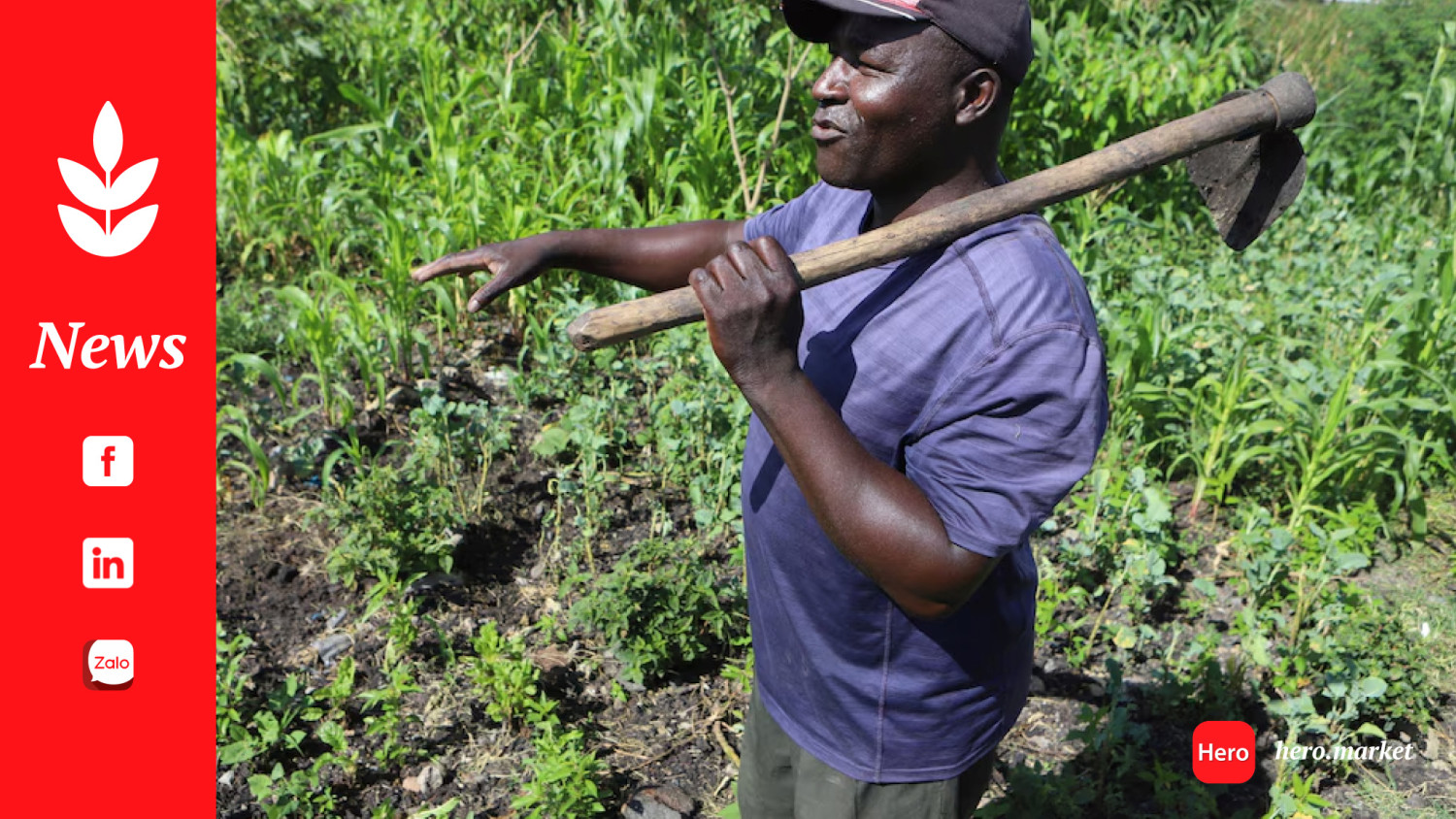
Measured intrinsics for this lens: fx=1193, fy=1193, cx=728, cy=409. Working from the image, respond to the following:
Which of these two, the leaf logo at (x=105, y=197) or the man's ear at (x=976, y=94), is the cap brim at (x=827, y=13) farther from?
the leaf logo at (x=105, y=197)

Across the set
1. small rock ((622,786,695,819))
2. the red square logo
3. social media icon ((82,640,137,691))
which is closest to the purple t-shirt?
small rock ((622,786,695,819))

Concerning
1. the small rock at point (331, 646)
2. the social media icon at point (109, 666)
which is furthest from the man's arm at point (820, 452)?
the social media icon at point (109, 666)

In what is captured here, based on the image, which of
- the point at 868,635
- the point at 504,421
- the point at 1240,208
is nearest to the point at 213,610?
the point at 504,421

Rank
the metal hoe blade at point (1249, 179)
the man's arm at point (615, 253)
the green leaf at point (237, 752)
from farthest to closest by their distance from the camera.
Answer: the green leaf at point (237, 752)
the man's arm at point (615, 253)
the metal hoe blade at point (1249, 179)

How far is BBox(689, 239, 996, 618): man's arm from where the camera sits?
1.41m

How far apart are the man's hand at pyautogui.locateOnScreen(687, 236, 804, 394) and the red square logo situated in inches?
73.7

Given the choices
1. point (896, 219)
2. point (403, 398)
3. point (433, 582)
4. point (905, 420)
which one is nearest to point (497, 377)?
point (403, 398)

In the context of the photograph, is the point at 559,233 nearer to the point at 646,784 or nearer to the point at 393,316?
the point at 646,784

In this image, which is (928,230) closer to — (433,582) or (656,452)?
(433,582)

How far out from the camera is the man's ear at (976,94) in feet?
4.84

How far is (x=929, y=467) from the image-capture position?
1.48 metres

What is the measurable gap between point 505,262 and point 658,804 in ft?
4.23

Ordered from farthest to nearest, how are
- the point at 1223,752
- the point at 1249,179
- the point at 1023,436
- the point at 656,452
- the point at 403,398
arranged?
the point at 403,398, the point at 656,452, the point at 1223,752, the point at 1249,179, the point at 1023,436

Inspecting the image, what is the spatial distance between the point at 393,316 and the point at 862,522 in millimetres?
2903
